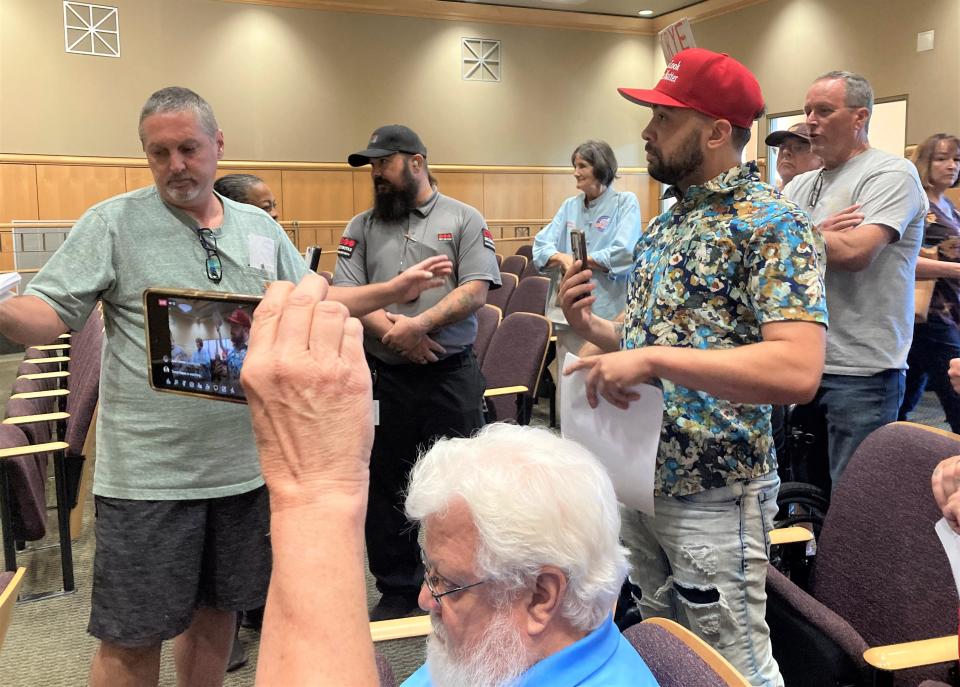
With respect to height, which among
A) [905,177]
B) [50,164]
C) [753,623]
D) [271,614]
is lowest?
[753,623]

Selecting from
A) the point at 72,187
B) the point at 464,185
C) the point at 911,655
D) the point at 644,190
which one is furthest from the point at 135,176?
the point at 911,655

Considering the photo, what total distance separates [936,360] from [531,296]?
2.68 meters

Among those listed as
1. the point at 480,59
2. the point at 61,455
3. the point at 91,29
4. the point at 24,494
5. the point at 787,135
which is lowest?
the point at 24,494

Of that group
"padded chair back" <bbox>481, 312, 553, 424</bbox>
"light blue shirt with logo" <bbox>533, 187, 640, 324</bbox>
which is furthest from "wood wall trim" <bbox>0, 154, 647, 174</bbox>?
"padded chair back" <bbox>481, 312, 553, 424</bbox>

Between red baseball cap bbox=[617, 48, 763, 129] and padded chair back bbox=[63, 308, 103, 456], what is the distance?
197cm

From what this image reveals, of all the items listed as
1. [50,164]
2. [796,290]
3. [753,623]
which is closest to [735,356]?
[796,290]

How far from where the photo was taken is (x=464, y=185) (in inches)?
428

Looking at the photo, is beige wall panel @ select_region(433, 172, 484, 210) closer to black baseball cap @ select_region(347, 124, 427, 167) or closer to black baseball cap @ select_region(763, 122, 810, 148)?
black baseball cap @ select_region(763, 122, 810, 148)

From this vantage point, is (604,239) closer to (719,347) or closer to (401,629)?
(719,347)

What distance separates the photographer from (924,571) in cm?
153

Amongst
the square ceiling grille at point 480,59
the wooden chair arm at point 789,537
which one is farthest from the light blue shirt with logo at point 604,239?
the square ceiling grille at point 480,59

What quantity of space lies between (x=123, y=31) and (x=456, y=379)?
27.7 feet

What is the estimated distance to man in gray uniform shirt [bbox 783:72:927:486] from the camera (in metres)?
2.21

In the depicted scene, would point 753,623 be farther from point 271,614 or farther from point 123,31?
point 123,31
